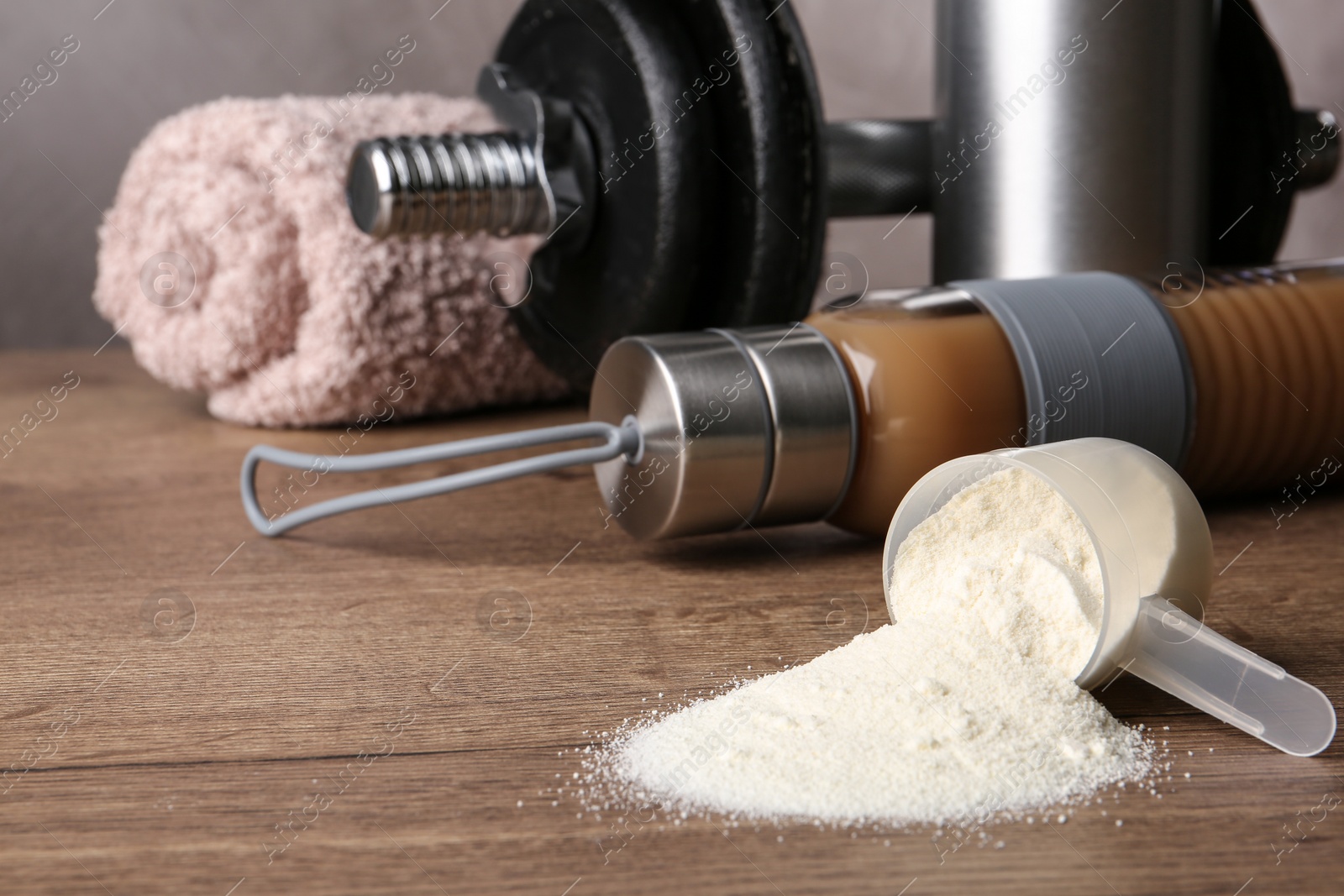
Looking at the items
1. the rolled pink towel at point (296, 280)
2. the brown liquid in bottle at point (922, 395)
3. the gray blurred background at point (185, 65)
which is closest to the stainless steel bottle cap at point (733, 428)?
the brown liquid in bottle at point (922, 395)

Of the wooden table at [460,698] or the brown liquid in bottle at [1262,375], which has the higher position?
the wooden table at [460,698]

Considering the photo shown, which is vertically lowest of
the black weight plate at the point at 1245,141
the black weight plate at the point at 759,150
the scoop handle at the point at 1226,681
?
the black weight plate at the point at 1245,141

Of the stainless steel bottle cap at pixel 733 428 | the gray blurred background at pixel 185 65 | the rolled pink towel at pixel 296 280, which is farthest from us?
the gray blurred background at pixel 185 65

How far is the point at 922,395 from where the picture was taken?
414mm

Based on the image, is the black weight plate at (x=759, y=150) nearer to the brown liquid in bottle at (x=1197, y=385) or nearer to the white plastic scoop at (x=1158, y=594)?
the brown liquid in bottle at (x=1197, y=385)

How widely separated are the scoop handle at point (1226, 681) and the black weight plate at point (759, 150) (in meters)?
0.27

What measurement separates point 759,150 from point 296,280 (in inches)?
10.4

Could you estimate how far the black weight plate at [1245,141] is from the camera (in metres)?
0.64

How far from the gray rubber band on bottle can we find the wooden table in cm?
5

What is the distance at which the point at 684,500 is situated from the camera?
409mm

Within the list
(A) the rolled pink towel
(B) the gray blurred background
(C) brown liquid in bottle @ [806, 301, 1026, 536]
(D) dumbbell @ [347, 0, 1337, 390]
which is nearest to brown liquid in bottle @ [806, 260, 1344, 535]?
(C) brown liquid in bottle @ [806, 301, 1026, 536]

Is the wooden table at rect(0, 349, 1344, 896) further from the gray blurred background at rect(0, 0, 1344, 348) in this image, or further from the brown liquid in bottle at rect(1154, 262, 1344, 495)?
the gray blurred background at rect(0, 0, 1344, 348)

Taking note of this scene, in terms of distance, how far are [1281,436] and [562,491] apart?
0.94ft

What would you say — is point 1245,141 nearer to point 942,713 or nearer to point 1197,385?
point 1197,385
